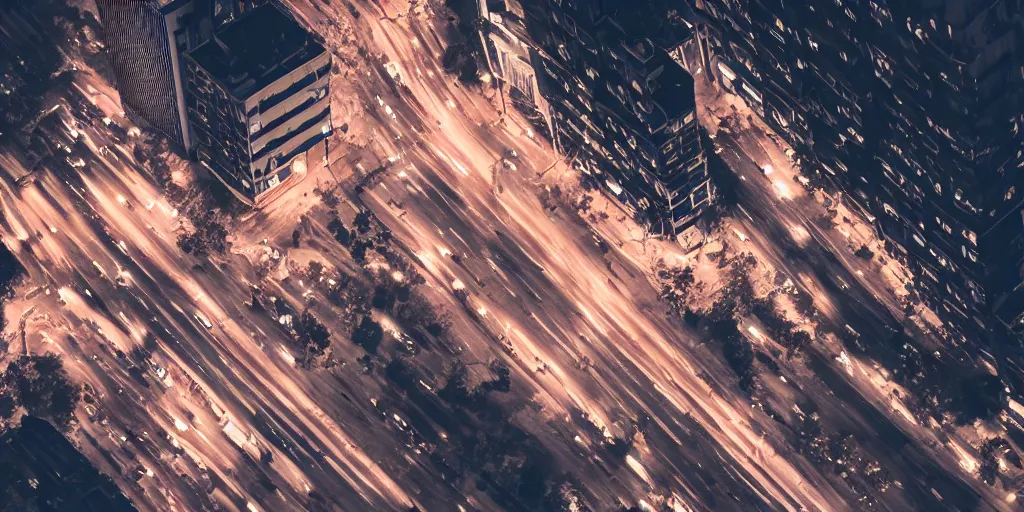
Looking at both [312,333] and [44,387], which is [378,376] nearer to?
[312,333]

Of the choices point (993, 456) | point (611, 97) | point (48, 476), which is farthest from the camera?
point (48, 476)

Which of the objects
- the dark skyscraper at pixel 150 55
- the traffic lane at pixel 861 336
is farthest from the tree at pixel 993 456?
the dark skyscraper at pixel 150 55

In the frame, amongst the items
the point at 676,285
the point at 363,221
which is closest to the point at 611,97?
the point at 676,285

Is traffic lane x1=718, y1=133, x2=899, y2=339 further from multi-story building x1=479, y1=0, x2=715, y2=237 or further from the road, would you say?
multi-story building x1=479, y1=0, x2=715, y2=237

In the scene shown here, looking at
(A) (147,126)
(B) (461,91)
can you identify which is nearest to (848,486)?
(B) (461,91)

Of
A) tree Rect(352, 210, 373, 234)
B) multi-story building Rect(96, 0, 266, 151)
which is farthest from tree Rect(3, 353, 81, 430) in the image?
tree Rect(352, 210, 373, 234)

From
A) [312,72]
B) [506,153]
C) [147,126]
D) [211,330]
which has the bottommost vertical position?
[506,153]

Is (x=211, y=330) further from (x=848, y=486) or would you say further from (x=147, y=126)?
(x=848, y=486)
